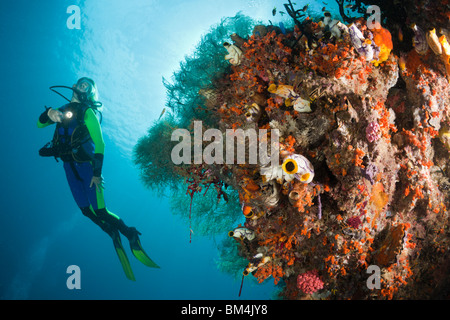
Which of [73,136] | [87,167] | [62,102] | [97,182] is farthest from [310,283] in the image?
[62,102]

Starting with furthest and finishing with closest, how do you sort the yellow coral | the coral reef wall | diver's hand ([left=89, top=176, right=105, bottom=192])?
diver's hand ([left=89, top=176, right=105, bottom=192]) → the yellow coral → the coral reef wall

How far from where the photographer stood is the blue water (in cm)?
2658

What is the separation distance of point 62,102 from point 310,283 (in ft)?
157

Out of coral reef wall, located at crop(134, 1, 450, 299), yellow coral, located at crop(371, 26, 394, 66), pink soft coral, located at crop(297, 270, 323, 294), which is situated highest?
yellow coral, located at crop(371, 26, 394, 66)

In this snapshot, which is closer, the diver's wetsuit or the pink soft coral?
the pink soft coral

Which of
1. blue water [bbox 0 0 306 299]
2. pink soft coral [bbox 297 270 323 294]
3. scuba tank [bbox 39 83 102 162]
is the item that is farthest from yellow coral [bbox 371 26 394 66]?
blue water [bbox 0 0 306 299]

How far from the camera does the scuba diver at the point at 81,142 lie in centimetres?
657

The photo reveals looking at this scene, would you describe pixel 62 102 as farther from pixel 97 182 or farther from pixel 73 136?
pixel 97 182

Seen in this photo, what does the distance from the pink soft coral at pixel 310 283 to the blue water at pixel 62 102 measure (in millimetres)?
19237

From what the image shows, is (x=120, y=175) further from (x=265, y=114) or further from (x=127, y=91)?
(x=265, y=114)

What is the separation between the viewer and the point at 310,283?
3.05 meters

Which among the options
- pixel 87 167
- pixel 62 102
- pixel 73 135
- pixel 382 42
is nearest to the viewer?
pixel 382 42

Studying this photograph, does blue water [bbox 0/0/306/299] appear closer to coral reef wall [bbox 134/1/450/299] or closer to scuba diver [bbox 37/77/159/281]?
scuba diver [bbox 37/77/159/281]

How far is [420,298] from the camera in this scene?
315cm
